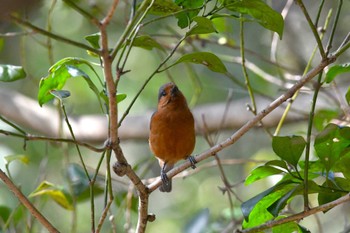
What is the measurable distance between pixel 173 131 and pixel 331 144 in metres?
1.18

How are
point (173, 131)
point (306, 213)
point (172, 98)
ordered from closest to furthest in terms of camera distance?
1. point (306, 213)
2. point (173, 131)
3. point (172, 98)

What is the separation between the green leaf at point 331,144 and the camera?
5.14 feet

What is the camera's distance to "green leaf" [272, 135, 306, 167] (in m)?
1.57

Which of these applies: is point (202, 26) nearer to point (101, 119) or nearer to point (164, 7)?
point (164, 7)

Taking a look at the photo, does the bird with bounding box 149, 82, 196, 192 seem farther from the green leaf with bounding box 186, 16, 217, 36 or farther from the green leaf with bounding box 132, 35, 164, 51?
the green leaf with bounding box 186, 16, 217, 36

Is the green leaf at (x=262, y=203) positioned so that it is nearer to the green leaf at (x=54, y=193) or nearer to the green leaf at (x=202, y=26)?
the green leaf at (x=202, y=26)

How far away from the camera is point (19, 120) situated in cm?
423

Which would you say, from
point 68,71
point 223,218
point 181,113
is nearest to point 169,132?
point 181,113

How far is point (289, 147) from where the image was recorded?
1574mm

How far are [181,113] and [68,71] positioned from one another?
1.22 meters

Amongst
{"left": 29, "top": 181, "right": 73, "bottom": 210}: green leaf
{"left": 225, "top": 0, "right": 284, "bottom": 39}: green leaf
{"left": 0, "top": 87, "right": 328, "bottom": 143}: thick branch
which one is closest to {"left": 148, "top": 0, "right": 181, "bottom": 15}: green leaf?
{"left": 225, "top": 0, "right": 284, "bottom": 39}: green leaf

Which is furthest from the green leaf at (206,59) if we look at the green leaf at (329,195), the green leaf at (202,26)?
the green leaf at (329,195)

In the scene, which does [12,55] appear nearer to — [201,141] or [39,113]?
[39,113]

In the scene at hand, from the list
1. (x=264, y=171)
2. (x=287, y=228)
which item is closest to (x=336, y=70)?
(x=264, y=171)
